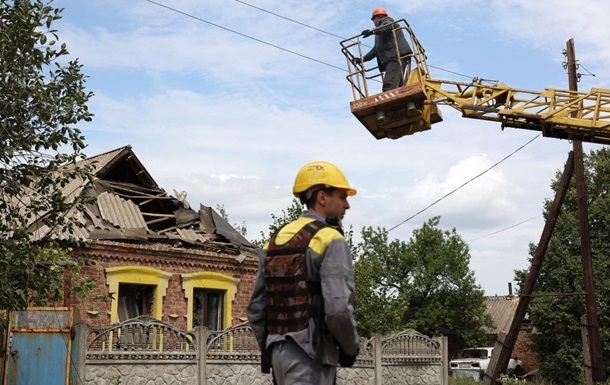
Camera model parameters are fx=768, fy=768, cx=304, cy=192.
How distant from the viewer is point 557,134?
14.8 meters

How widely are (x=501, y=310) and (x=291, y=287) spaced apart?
49.2 m

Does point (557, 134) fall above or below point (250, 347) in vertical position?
above

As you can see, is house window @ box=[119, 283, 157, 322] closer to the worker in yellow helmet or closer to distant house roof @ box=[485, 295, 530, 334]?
the worker in yellow helmet

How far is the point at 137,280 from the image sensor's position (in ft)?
56.8

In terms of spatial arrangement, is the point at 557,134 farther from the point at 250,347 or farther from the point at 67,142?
the point at 67,142

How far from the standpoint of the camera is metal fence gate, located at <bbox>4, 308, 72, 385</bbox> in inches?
481

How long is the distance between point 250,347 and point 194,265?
447 centimetres

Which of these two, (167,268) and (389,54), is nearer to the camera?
(389,54)

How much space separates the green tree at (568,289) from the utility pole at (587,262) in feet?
43.0

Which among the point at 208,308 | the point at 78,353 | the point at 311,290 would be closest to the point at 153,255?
the point at 208,308

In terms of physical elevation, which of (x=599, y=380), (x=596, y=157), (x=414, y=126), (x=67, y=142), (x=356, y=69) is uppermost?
(x=596, y=157)

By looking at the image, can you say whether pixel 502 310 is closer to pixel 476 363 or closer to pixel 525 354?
pixel 525 354

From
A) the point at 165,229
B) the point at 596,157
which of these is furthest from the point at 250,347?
the point at 596,157

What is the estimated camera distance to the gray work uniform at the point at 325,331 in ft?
13.7
